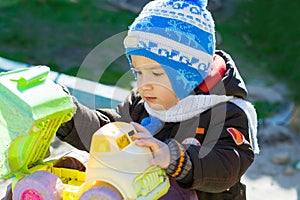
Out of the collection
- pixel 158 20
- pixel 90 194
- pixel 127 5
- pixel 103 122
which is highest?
pixel 158 20

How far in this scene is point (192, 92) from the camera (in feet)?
5.24

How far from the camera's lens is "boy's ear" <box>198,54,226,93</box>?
1590 millimetres

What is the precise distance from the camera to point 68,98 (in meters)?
1.41

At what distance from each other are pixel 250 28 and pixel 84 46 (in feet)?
4.41

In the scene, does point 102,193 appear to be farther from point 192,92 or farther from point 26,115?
point 192,92

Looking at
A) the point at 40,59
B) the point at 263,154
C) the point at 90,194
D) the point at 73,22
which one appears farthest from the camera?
the point at 73,22

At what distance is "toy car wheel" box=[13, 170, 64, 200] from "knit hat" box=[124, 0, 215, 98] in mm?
379

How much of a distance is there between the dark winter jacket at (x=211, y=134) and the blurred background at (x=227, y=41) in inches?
53.4

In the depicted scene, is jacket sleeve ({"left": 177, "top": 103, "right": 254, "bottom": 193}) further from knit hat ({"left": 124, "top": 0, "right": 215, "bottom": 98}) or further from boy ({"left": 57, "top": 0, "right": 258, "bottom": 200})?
knit hat ({"left": 124, "top": 0, "right": 215, "bottom": 98})

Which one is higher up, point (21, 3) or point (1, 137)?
point (1, 137)

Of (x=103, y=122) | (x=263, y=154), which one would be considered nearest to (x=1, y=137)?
(x=103, y=122)

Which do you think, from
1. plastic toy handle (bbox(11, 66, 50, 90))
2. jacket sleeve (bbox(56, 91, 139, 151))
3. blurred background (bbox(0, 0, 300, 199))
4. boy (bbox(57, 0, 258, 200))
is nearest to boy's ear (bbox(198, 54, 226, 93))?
boy (bbox(57, 0, 258, 200))

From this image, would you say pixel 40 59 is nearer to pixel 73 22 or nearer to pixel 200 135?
pixel 73 22

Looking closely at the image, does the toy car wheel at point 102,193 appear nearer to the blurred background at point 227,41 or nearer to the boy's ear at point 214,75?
the boy's ear at point 214,75
